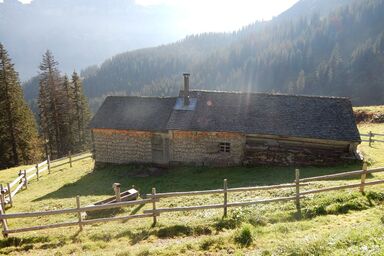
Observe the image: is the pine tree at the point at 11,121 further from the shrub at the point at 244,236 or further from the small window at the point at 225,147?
the shrub at the point at 244,236

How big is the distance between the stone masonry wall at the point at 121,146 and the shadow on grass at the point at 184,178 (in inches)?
45.1

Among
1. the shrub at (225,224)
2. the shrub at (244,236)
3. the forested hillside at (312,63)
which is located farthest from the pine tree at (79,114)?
the forested hillside at (312,63)

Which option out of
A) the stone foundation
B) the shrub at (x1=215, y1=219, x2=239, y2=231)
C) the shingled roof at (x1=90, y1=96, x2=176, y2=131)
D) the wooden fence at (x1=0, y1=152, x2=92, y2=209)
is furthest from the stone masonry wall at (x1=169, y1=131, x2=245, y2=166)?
the shrub at (x1=215, y1=219, x2=239, y2=231)

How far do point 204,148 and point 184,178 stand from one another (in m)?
3.33

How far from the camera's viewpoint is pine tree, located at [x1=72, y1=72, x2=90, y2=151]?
4894cm

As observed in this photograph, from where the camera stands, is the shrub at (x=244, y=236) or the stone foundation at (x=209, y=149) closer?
the shrub at (x=244, y=236)

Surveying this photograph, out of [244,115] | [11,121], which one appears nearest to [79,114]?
[11,121]

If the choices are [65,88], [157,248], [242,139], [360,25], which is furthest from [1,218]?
[360,25]

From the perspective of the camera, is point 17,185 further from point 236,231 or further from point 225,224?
point 236,231

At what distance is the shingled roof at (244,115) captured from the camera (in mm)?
23581

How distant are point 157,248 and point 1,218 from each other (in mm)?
6490

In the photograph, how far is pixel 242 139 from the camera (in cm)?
2439

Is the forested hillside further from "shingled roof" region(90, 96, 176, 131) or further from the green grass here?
the green grass

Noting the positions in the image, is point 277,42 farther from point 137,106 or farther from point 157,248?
point 157,248
